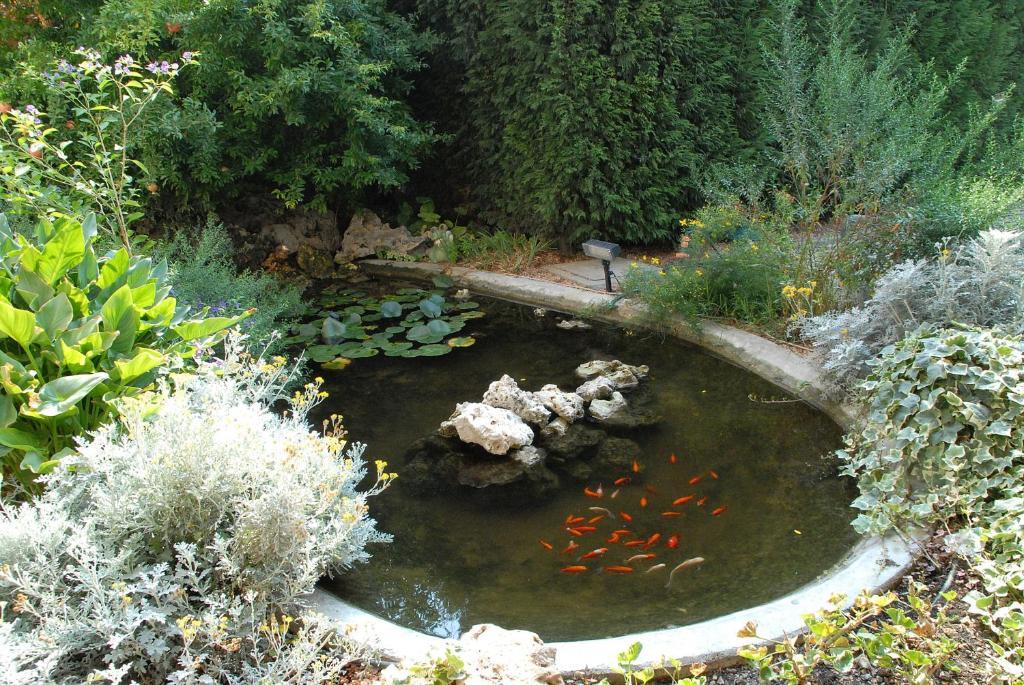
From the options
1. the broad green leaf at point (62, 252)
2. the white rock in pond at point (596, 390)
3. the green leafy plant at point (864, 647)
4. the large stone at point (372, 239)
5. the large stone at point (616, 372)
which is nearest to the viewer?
the green leafy plant at point (864, 647)

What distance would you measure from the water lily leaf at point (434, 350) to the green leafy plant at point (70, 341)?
1.91m

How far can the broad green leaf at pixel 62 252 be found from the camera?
3.49 metres

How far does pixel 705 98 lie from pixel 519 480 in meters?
4.36

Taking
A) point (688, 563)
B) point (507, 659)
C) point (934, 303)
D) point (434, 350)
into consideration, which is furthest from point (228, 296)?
point (934, 303)

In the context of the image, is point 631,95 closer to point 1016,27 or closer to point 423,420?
point 423,420

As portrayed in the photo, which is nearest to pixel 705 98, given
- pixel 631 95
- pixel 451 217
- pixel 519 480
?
pixel 631 95

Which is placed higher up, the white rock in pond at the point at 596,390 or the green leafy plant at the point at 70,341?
the green leafy plant at the point at 70,341

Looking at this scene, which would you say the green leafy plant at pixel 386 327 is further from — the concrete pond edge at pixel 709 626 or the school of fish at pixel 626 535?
the concrete pond edge at pixel 709 626

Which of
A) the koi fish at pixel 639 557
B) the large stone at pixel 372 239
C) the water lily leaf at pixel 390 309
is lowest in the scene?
the large stone at pixel 372 239

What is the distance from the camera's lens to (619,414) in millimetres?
4484

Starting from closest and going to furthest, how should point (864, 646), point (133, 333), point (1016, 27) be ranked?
point (864, 646), point (133, 333), point (1016, 27)

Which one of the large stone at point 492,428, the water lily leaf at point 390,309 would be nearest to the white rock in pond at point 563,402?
the large stone at point 492,428

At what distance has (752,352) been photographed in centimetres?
498

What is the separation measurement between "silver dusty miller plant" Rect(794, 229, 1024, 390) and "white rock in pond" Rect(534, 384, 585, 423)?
4.17 ft
